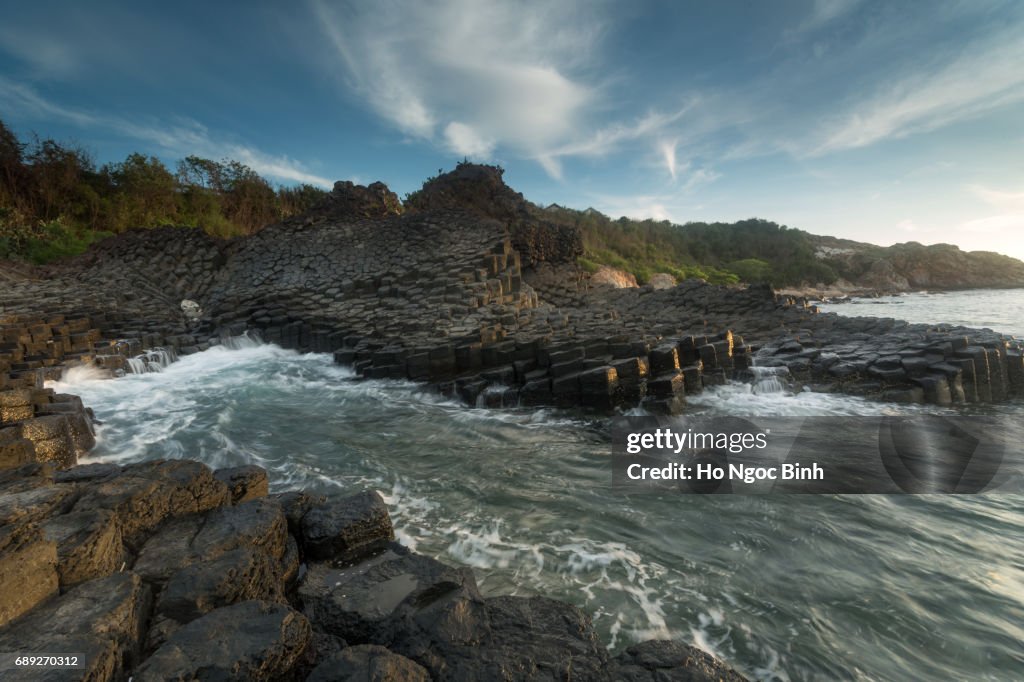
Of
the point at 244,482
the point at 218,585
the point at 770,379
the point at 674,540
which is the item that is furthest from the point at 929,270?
the point at 218,585

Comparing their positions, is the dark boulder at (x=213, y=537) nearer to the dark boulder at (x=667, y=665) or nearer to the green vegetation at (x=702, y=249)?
the dark boulder at (x=667, y=665)

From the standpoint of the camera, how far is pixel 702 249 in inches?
2552

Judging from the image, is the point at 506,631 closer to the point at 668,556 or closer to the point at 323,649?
the point at 323,649

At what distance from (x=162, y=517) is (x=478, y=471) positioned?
12.5 ft

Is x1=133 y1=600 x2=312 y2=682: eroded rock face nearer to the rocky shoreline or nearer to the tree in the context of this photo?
the rocky shoreline

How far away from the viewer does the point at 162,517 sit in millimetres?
3738

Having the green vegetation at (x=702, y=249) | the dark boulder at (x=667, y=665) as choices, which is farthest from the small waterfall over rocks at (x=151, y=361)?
the green vegetation at (x=702, y=249)

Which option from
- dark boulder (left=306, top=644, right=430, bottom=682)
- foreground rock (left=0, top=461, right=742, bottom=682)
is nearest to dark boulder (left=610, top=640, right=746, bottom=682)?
foreground rock (left=0, top=461, right=742, bottom=682)

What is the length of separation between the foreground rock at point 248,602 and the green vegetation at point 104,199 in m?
26.6

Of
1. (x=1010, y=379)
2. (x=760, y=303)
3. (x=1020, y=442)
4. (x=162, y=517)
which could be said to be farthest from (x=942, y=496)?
(x=760, y=303)

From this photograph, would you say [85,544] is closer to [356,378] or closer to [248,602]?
[248,602]

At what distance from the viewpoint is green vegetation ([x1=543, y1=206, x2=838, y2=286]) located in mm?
49906

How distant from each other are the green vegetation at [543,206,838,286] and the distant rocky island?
23.6m

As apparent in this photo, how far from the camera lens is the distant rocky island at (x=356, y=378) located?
2.58m
